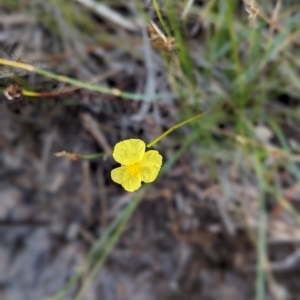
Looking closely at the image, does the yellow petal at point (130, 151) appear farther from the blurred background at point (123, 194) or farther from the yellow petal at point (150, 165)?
the blurred background at point (123, 194)

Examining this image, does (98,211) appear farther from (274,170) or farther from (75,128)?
(274,170)

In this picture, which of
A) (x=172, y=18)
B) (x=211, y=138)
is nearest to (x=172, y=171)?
(x=211, y=138)

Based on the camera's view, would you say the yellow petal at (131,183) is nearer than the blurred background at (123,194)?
Yes

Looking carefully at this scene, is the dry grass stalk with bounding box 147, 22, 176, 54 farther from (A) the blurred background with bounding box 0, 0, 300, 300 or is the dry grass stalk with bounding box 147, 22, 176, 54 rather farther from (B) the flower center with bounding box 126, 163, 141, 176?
(A) the blurred background with bounding box 0, 0, 300, 300

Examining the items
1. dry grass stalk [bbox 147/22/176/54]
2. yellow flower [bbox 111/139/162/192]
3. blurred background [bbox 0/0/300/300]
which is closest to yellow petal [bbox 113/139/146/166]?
yellow flower [bbox 111/139/162/192]

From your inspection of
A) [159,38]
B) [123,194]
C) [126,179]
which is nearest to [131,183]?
[126,179]

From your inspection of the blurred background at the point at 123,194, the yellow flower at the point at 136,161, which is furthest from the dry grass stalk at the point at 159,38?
the blurred background at the point at 123,194

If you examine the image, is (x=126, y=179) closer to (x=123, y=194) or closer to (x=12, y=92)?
(x=12, y=92)
